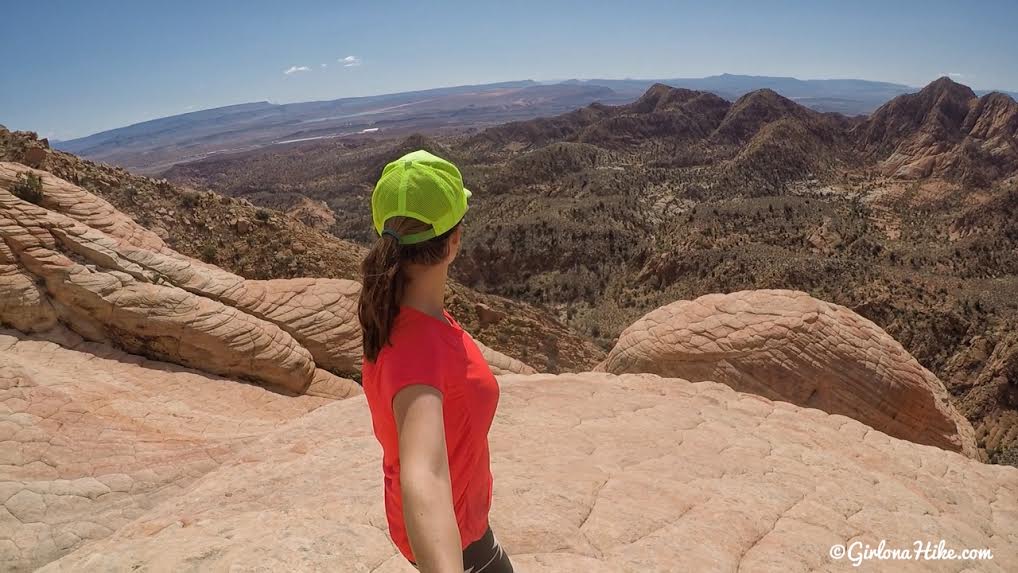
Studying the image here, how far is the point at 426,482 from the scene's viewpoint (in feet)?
5.97

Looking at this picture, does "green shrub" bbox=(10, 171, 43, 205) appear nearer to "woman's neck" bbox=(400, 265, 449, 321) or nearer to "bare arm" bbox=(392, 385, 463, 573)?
"woman's neck" bbox=(400, 265, 449, 321)

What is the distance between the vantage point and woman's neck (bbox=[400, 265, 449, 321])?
90.3 inches

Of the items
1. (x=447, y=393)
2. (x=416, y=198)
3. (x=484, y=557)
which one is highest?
(x=416, y=198)

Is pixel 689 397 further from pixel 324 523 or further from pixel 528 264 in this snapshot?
pixel 528 264

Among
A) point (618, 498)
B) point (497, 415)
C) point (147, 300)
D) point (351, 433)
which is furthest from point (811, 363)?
point (147, 300)

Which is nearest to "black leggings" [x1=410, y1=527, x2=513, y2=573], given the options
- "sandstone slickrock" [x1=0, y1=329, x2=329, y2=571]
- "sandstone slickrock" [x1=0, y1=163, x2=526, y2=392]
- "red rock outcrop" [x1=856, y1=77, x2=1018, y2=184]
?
"sandstone slickrock" [x1=0, y1=329, x2=329, y2=571]

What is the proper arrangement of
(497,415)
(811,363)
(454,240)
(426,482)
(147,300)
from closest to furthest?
(426,482), (454,240), (497,415), (147,300), (811,363)

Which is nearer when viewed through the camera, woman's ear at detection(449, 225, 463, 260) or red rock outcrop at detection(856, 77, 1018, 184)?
woman's ear at detection(449, 225, 463, 260)

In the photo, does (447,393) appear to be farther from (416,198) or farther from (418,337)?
(416,198)

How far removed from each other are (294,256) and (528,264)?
2316cm

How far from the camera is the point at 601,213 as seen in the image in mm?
48594

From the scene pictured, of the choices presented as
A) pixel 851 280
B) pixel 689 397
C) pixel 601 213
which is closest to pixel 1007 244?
pixel 851 280

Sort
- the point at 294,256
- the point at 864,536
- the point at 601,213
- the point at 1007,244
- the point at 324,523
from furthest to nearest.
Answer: the point at 601,213, the point at 1007,244, the point at 294,256, the point at 864,536, the point at 324,523

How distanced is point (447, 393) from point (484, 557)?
1.02 metres
